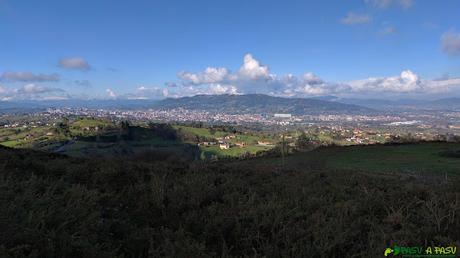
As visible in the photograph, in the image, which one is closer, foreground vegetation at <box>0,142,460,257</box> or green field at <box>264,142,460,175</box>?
foreground vegetation at <box>0,142,460,257</box>

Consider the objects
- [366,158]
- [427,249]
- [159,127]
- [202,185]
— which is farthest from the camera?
[159,127]

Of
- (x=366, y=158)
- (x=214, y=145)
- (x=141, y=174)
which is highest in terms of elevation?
(x=141, y=174)

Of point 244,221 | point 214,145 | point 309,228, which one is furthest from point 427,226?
point 214,145

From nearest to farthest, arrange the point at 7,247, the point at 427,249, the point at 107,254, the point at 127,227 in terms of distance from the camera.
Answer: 1. the point at 7,247
2. the point at 107,254
3. the point at 427,249
4. the point at 127,227

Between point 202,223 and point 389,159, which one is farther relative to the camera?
point 389,159

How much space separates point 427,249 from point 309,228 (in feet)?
4.55

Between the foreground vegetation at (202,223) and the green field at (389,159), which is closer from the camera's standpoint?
the foreground vegetation at (202,223)

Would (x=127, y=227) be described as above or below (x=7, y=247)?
below

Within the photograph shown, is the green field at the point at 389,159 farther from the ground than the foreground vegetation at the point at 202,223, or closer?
closer

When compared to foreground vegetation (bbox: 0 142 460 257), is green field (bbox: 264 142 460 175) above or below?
below

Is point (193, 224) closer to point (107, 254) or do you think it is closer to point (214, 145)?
point (107, 254)

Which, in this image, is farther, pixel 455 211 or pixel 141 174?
pixel 141 174

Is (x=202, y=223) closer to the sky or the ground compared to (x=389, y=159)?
closer to the sky

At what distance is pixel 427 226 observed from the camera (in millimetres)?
5121
